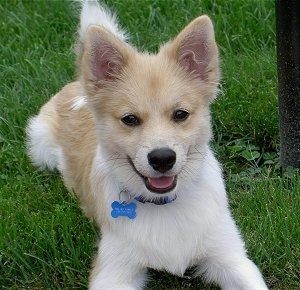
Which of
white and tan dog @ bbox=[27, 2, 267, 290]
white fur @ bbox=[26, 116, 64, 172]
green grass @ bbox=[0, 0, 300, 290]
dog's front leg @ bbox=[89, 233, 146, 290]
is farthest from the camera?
white fur @ bbox=[26, 116, 64, 172]

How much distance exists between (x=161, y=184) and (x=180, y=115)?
1.11 ft

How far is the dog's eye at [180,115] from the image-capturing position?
3285 millimetres

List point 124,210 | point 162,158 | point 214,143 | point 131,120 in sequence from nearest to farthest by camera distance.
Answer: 1. point 162,158
2. point 131,120
3. point 124,210
4. point 214,143

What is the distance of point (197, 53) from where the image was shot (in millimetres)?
3465

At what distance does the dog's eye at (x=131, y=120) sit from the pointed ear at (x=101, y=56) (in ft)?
0.80

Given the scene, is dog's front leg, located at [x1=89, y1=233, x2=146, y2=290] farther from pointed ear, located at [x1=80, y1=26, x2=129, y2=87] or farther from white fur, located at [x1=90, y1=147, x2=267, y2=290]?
pointed ear, located at [x1=80, y1=26, x2=129, y2=87]

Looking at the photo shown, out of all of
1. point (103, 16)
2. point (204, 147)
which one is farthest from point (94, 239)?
point (103, 16)

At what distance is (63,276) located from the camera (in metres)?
3.73

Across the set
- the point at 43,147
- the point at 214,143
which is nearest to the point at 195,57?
the point at 214,143

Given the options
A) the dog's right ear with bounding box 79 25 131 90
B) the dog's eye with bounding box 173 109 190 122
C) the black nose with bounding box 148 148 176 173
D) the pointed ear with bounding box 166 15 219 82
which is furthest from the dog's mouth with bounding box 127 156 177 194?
the pointed ear with bounding box 166 15 219 82

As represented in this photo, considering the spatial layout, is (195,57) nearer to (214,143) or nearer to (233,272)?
(233,272)

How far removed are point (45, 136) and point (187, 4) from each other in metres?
1.98

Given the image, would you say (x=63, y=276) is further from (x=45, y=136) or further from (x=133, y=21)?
(x=133, y=21)

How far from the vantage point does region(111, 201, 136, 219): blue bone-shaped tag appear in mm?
3516
